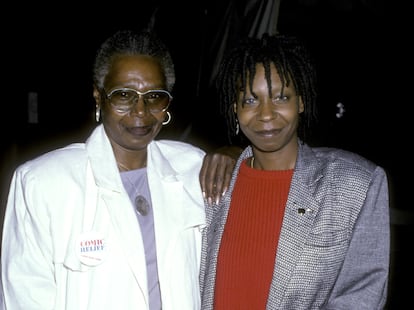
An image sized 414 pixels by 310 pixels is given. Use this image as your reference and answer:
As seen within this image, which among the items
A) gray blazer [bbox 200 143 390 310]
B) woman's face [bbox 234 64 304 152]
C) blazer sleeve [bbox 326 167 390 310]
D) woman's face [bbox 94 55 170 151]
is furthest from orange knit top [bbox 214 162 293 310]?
woman's face [bbox 94 55 170 151]

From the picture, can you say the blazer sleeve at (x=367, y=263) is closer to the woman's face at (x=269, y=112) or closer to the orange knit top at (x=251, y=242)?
the orange knit top at (x=251, y=242)

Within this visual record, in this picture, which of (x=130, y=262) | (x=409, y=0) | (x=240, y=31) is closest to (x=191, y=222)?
(x=130, y=262)

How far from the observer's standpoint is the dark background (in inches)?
186

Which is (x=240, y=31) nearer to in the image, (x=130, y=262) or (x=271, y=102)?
(x=271, y=102)

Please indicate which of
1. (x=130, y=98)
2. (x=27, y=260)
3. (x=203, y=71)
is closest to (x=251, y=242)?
(x=130, y=98)

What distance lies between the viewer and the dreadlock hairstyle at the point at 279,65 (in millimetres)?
2350

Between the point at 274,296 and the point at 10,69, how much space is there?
527cm

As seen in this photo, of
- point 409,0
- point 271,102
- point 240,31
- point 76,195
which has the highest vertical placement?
point 409,0

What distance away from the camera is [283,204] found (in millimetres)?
2344

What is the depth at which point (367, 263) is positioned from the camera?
6.84 feet

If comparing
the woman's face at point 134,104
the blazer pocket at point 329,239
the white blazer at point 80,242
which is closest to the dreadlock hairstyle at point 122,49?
the woman's face at point 134,104

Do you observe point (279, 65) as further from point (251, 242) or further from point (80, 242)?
point (80, 242)

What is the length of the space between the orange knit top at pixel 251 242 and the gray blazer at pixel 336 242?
0.24 feet

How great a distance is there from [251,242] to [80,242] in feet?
2.45
